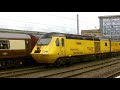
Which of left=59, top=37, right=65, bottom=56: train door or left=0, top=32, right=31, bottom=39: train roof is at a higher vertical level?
left=0, top=32, right=31, bottom=39: train roof

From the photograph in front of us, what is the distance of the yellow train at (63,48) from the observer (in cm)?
1755

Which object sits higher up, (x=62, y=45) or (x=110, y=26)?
(x=110, y=26)

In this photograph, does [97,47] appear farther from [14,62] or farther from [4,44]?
[4,44]

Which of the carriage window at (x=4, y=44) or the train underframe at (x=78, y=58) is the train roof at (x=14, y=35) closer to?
the carriage window at (x=4, y=44)

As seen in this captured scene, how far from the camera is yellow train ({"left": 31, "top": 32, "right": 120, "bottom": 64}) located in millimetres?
17547

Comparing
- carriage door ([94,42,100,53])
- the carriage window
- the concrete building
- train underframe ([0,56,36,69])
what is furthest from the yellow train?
the concrete building

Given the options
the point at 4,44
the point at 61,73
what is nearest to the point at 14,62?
the point at 4,44

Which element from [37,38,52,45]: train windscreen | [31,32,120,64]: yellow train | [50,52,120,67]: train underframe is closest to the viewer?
[31,32,120,64]: yellow train

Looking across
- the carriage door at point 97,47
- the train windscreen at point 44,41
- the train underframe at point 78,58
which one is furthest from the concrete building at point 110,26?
the train windscreen at point 44,41

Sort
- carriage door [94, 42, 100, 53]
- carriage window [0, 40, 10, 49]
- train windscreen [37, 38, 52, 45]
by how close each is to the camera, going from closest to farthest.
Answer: carriage window [0, 40, 10, 49]
train windscreen [37, 38, 52, 45]
carriage door [94, 42, 100, 53]

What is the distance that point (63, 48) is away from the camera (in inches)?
731

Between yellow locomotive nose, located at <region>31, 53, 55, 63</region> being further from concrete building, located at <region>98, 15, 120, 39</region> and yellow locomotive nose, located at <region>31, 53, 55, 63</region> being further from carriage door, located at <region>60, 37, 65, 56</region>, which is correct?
concrete building, located at <region>98, 15, 120, 39</region>
